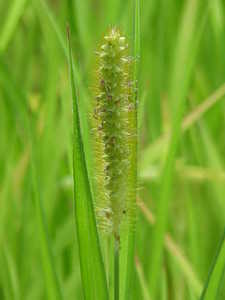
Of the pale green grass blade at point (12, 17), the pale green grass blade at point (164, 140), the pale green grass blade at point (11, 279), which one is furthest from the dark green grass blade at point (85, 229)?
the pale green grass blade at point (12, 17)

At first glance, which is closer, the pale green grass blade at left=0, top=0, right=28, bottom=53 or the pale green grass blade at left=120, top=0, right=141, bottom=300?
the pale green grass blade at left=120, top=0, right=141, bottom=300

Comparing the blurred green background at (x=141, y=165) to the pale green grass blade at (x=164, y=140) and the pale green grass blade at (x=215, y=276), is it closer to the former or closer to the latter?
the pale green grass blade at (x=164, y=140)

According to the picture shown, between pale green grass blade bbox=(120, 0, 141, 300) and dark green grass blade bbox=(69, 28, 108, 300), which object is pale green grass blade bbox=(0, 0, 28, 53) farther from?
dark green grass blade bbox=(69, 28, 108, 300)

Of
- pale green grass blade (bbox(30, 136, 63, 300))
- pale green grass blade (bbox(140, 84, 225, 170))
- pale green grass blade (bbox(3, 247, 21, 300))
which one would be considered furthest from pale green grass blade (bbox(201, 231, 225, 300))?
pale green grass blade (bbox(140, 84, 225, 170))

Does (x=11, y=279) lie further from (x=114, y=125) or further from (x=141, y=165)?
(x=114, y=125)

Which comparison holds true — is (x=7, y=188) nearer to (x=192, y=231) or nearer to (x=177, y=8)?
(x=192, y=231)

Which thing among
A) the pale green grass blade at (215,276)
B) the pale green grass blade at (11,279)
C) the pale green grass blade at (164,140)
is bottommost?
the pale green grass blade at (11,279)
